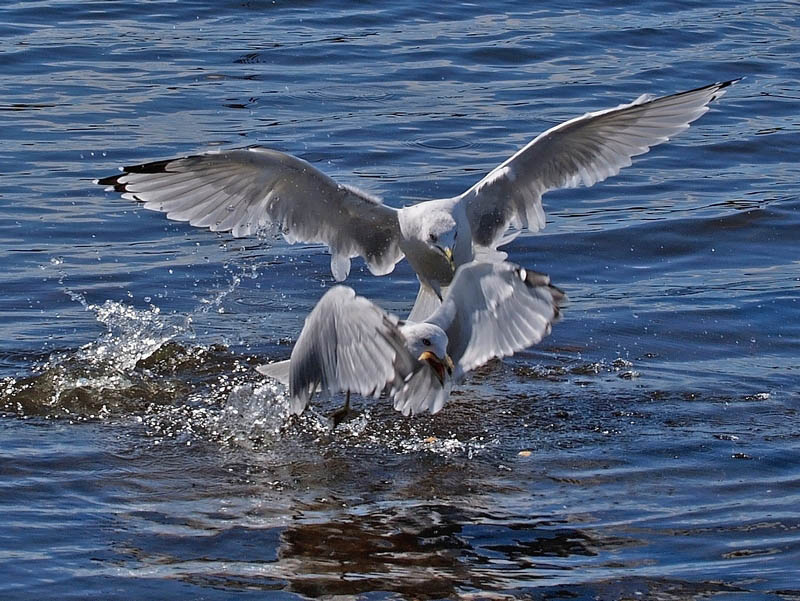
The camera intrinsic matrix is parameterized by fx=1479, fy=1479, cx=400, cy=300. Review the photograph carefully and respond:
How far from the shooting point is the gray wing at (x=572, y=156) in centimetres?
729

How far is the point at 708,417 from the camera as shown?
658cm

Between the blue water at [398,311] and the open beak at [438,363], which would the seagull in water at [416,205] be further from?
the open beak at [438,363]

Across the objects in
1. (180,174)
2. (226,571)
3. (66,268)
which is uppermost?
(180,174)

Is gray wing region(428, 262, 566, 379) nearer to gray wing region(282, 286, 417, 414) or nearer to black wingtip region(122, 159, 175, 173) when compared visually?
gray wing region(282, 286, 417, 414)

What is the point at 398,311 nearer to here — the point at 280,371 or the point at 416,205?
the point at 416,205

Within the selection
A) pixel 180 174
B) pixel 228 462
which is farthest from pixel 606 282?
pixel 228 462

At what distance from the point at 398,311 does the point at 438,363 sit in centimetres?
248

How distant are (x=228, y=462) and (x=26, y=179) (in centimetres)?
484

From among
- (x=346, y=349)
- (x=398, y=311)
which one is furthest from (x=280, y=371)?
(x=398, y=311)

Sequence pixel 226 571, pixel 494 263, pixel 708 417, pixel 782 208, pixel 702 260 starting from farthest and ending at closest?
pixel 782 208 → pixel 702 260 → pixel 708 417 → pixel 494 263 → pixel 226 571

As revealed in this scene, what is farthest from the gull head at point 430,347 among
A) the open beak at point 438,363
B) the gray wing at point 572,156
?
the gray wing at point 572,156

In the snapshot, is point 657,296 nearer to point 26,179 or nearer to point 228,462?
point 228,462

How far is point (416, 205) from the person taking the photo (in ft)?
23.5

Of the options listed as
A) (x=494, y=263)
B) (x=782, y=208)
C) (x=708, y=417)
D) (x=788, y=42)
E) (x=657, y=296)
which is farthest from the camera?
(x=788, y=42)
